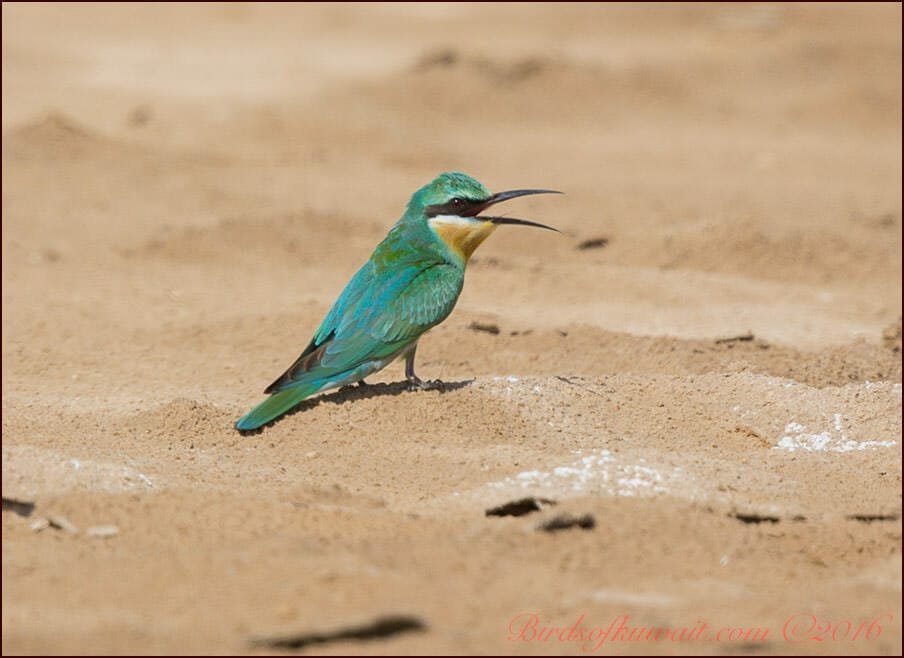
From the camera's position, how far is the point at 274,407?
4.73 m

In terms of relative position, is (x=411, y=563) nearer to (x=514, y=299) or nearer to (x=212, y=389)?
(x=212, y=389)

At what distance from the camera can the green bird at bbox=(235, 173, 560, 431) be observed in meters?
4.77

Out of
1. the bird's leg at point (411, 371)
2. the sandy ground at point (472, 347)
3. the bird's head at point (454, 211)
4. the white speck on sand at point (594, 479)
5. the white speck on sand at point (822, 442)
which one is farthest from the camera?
the bird's head at point (454, 211)

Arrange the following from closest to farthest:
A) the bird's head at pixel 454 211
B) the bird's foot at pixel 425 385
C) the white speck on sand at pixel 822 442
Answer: the white speck on sand at pixel 822 442 < the bird's foot at pixel 425 385 < the bird's head at pixel 454 211

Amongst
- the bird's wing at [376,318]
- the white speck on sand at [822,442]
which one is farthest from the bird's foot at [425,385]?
the white speck on sand at [822,442]

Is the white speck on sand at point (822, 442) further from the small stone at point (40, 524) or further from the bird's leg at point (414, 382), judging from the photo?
the small stone at point (40, 524)

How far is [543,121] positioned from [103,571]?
9488 millimetres

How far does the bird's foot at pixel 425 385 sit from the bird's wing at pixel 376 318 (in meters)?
0.12

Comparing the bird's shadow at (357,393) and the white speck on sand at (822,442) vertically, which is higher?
the bird's shadow at (357,393)

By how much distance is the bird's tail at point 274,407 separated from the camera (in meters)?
4.71

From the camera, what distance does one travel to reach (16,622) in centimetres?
304

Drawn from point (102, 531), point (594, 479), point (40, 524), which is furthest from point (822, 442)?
point (40, 524)

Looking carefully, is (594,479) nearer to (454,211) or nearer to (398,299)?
(398,299)

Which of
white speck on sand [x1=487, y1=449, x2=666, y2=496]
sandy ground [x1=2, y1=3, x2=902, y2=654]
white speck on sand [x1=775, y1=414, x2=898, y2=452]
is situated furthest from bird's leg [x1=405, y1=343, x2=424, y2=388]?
white speck on sand [x1=775, y1=414, x2=898, y2=452]
